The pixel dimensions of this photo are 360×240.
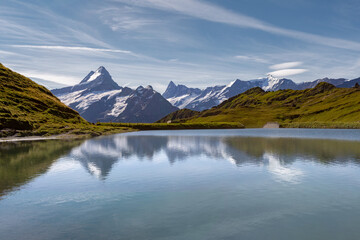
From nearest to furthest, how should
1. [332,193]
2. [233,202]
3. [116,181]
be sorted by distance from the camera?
[233,202] < [332,193] < [116,181]

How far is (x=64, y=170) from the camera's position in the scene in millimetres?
48000

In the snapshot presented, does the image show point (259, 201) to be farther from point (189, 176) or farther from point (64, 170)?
point (64, 170)

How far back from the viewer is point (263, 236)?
63.7 feet

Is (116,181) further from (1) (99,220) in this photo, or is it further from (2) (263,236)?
(2) (263,236)

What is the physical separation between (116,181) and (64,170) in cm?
1437

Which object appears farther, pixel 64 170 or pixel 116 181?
pixel 64 170

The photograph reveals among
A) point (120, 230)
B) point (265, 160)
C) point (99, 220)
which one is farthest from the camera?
point (265, 160)

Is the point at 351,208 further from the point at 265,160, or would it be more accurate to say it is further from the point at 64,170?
the point at 64,170

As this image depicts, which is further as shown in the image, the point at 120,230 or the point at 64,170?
the point at 64,170

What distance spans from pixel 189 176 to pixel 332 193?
19473 millimetres

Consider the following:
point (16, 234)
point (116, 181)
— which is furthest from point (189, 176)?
point (16, 234)

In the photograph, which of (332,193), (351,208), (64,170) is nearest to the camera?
(351,208)

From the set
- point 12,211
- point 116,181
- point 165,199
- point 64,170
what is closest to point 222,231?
point 165,199

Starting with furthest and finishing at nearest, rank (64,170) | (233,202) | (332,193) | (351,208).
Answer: (64,170) → (332,193) → (233,202) → (351,208)
